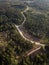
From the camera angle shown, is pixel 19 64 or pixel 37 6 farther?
pixel 37 6

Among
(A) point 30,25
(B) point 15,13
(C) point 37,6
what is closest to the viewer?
(A) point 30,25

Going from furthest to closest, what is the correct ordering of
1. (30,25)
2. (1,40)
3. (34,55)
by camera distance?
(30,25) < (1,40) < (34,55)

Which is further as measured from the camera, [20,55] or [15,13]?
[15,13]

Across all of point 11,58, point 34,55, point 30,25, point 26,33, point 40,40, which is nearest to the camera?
point 11,58

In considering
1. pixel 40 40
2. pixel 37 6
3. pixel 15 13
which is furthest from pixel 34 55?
pixel 37 6

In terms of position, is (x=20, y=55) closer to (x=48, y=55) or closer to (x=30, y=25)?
(x=48, y=55)

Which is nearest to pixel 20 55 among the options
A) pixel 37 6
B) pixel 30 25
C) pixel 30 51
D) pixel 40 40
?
pixel 30 51

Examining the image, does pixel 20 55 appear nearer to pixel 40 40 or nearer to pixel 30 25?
pixel 40 40

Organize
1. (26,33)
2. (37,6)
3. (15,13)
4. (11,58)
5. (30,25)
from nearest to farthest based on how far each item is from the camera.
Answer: (11,58) → (26,33) → (30,25) → (15,13) → (37,6)

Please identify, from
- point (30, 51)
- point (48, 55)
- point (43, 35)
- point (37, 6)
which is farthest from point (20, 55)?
point (37, 6)
